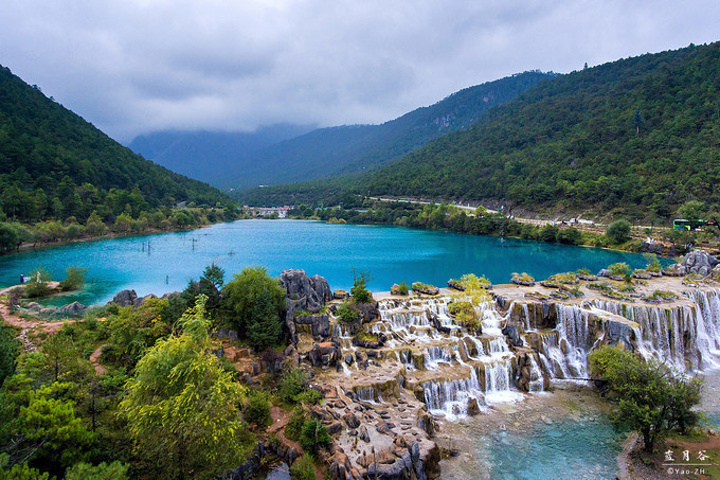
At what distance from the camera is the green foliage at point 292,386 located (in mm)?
16438

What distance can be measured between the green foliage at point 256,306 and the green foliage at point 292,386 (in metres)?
2.85

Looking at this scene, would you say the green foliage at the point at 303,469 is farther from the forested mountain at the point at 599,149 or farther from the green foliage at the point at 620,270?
the forested mountain at the point at 599,149

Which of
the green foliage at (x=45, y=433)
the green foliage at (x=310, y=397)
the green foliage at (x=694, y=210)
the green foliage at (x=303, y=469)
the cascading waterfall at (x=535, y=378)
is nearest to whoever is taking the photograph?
the green foliage at (x=45, y=433)

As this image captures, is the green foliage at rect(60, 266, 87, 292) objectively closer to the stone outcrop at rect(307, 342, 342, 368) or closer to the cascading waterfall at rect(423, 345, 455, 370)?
the stone outcrop at rect(307, 342, 342, 368)

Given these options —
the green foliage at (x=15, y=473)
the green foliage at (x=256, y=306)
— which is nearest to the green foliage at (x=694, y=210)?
the green foliage at (x=256, y=306)

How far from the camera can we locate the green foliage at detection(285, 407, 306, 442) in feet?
47.3

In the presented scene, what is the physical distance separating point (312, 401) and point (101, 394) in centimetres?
836

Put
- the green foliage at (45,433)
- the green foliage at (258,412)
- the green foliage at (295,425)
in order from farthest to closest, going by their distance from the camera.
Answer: the green foliage at (258,412)
the green foliage at (295,425)
the green foliage at (45,433)

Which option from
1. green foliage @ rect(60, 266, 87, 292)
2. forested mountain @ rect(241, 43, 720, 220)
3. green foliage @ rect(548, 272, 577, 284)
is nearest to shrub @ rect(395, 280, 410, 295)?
green foliage @ rect(548, 272, 577, 284)

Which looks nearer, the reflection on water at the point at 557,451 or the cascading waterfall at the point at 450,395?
the reflection on water at the point at 557,451

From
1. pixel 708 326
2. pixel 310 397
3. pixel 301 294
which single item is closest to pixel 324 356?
pixel 310 397

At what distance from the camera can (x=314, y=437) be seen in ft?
45.7

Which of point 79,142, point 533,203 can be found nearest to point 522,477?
point 533,203

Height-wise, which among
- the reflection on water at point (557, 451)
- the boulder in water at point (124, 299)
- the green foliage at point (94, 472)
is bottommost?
the reflection on water at point (557, 451)
